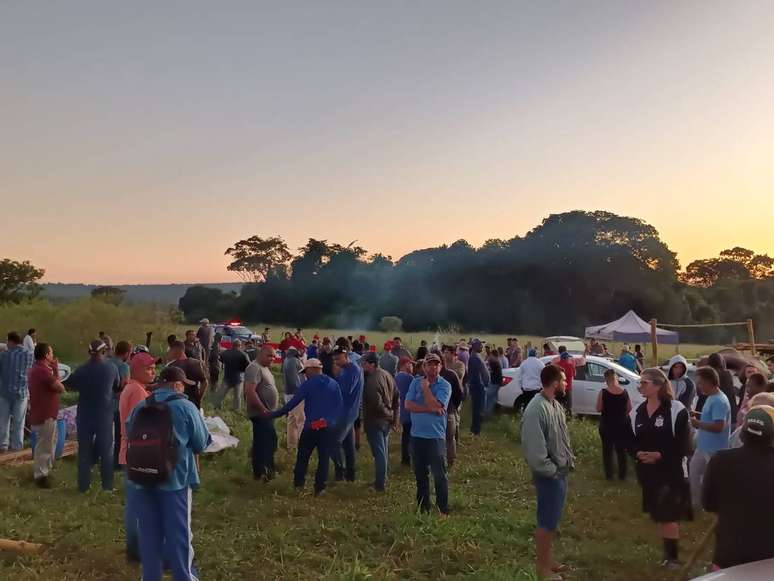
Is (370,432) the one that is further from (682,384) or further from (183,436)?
(682,384)

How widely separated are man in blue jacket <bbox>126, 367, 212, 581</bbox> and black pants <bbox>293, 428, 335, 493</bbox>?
130 inches

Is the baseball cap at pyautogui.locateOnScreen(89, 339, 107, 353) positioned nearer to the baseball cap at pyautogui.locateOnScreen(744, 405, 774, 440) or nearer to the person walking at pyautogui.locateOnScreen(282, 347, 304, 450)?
the person walking at pyautogui.locateOnScreen(282, 347, 304, 450)

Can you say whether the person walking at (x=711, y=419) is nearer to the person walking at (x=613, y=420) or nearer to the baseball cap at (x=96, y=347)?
the person walking at (x=613, y=420)

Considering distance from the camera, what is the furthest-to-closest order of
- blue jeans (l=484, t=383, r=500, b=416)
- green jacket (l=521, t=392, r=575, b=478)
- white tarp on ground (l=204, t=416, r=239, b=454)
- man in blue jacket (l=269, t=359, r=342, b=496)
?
blue jeans (l=484, t=383, r=500, b=416), white tarp on ground (l=204, t=416, r=239, b=454), man in blue jacket (l=269, t=359, r=342, b=496), green jacket (l=521, t=392, r=575, b=478)

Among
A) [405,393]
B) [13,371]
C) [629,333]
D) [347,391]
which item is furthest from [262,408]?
[629,333]

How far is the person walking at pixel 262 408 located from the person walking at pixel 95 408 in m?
1.60

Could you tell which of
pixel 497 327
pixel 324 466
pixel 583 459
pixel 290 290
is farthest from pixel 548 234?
pixel 324 466

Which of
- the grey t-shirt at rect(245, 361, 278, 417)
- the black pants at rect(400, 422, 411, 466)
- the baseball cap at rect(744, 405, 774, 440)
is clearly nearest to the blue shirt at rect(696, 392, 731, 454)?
the baseball cap at rect(744, 405, 774, 440)

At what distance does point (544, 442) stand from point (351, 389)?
377cm

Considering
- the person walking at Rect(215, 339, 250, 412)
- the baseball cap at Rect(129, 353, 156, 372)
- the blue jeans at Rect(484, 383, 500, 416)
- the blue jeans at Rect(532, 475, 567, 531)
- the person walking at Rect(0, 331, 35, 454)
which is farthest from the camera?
the blue jeans at Rect(484, 383, 500, 416)

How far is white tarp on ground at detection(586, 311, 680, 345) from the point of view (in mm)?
27969

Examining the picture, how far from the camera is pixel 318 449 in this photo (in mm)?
7996

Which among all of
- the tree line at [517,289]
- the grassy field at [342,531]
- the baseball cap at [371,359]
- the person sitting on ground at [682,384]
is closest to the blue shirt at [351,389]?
the baseball cap at [371,359]

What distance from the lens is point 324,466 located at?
26.3 feet
